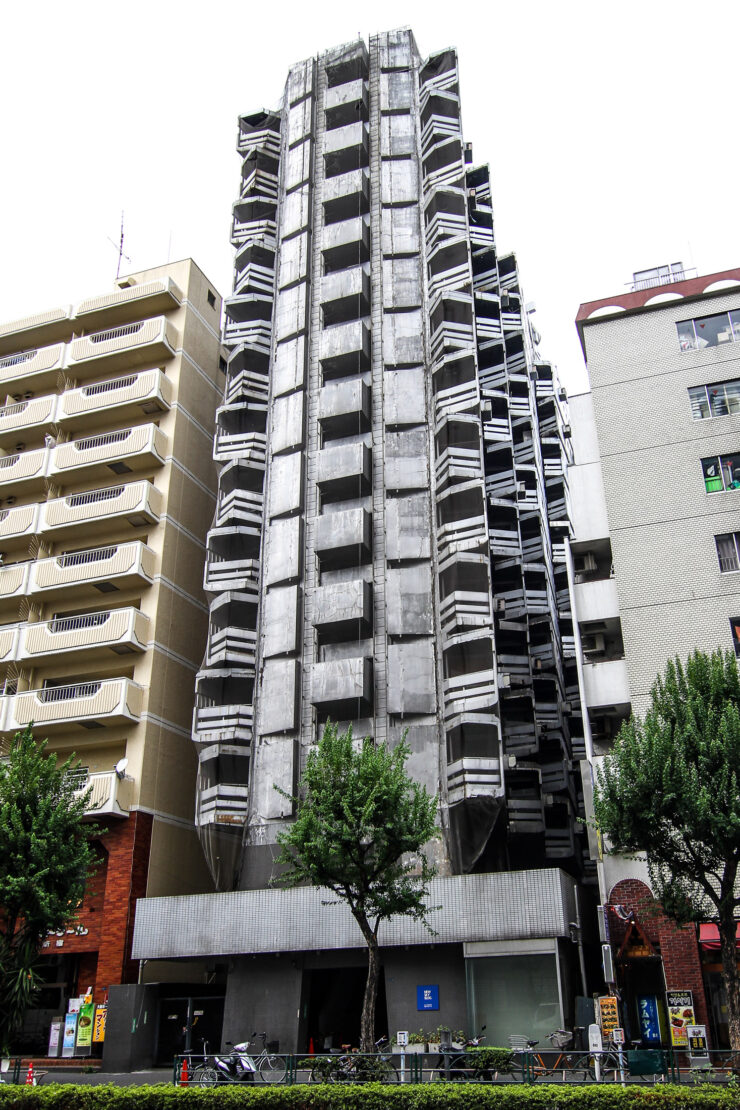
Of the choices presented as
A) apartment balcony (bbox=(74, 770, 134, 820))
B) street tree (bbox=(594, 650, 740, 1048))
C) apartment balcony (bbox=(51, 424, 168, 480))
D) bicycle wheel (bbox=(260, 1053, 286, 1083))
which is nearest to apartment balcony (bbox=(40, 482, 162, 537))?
apartment balcony (bbox=(51, 424, 168, 480))

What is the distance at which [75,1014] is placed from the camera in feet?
121

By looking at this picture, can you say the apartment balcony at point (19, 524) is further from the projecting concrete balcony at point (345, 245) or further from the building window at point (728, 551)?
the building window at point (728, 551)

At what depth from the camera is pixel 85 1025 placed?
120 ft

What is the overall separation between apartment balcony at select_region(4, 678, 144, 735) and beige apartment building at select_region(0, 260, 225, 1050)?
6 cm

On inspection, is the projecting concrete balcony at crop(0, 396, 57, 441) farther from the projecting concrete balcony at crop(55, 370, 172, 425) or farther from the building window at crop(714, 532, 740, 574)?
the building window at crop(714, 532, 740, 574)

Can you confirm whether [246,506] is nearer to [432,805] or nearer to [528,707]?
[528,707]

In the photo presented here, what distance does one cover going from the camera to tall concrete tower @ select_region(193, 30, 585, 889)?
128 ft

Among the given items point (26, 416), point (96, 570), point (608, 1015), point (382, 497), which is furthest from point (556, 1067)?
point (26, 416)

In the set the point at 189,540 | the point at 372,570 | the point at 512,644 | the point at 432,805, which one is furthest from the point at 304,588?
the point at 432,805

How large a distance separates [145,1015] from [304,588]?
17.3 meters

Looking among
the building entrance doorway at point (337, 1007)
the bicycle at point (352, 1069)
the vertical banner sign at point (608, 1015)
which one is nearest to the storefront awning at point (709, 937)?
the vertical banner sign at point (608, 1015)

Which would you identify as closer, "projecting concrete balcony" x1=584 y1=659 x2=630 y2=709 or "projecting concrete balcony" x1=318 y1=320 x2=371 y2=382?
"projecting concrete balcony" x1=584 y1=659 x2=630 y2=709

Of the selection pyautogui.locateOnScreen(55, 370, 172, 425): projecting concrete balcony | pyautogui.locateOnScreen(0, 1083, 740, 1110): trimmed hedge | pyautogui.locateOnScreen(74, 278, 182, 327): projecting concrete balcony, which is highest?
pyautogui.locateOnScreen(74, 278, 182, 327): projecting concrete balcony

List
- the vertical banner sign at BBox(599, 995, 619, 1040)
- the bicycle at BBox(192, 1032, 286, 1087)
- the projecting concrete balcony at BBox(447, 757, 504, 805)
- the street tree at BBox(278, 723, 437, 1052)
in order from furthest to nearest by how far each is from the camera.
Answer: the projecting concrete balcony at BBox(447, 757, 504, 805)
the vertical banner sign at BBox(599, 995, 619, 1040)
the street tree at BBox(278, 723, 437, 1052)
the bicycle at BBox(192, 1032, 286, 1087)
